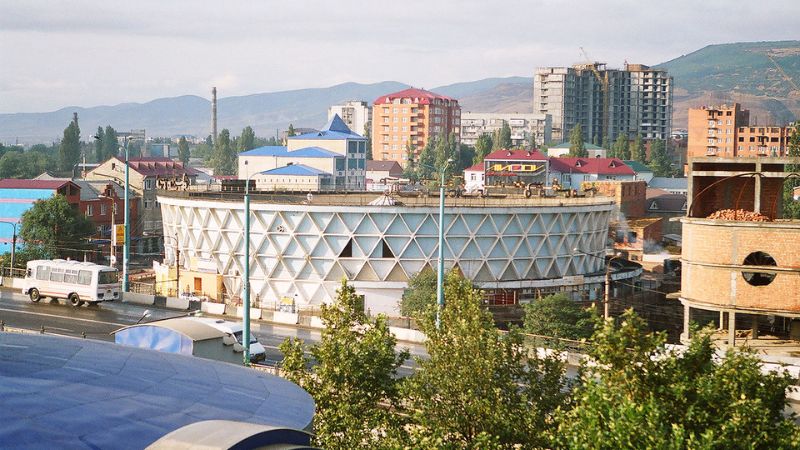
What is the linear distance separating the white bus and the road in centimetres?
57

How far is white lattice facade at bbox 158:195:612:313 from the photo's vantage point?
71938 mm

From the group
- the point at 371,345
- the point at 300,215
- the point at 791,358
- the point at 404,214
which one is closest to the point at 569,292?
the point at 404,214

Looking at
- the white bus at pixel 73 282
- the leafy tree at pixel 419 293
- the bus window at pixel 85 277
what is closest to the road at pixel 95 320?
the white bus at pixel 73 282

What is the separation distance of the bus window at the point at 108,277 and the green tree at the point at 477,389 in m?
36.1

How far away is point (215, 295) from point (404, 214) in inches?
584

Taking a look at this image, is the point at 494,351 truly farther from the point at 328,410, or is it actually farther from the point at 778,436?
the point at 778,436

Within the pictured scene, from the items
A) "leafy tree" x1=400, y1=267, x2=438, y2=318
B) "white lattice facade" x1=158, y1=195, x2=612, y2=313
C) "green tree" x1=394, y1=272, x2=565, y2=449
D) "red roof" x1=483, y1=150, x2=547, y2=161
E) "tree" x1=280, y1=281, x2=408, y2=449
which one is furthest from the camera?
"red roof" x1=483, y1=150, x2=547, y2=161

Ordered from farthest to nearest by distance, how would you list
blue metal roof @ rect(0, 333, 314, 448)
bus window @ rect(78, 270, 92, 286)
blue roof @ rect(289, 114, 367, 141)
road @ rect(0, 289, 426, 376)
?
blue roof @ rect(289, 114, 367, 141) < bus window @ rect(78, 270, 92, 286) < road @ rect(0, 289, 426, 376) < blue metal roof @ rect(0, 333, 314, 448)

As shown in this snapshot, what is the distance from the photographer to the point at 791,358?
43.4 metres

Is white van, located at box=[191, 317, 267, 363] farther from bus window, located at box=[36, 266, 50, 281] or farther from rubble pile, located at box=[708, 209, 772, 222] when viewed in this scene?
rubble pile, located at box=[708, 209, 772, 222]

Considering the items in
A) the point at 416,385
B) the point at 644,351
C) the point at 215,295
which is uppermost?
the point at 644,351

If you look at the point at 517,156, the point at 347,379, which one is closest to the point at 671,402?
the point at 347,379

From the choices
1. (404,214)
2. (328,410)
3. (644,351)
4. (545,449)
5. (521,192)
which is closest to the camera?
(644,351)

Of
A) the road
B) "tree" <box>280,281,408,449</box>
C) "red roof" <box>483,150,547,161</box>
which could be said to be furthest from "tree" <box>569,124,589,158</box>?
"tree" <box>280,281,408,449</box>
